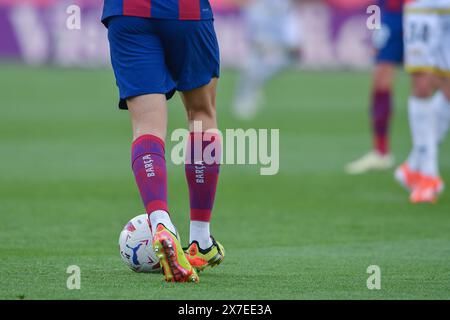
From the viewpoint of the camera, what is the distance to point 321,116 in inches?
690

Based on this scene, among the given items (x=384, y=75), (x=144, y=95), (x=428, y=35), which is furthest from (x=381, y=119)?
(x=144, y=95)

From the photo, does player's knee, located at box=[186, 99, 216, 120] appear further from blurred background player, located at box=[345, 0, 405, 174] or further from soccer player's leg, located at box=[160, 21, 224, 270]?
blurred background player, located at box=[345, 0, 405, 174]

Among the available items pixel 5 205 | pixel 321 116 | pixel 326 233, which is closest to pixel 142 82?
pixel 326 233

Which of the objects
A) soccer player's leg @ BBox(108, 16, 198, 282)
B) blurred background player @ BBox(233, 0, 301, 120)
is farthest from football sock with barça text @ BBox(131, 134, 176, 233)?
blurred background player @ BBox(233, 0, 301, 120)

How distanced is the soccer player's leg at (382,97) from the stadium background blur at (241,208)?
0.27m

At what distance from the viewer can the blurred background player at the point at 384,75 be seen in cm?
1104

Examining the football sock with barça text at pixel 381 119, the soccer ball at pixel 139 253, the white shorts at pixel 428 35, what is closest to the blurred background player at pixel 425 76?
the white shorts at pixel 428 35

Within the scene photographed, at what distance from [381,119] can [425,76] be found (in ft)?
7.36

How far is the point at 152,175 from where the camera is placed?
209 inches

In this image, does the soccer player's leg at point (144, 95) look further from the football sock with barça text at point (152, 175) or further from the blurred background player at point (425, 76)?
the blurred background player at point (425, 76)

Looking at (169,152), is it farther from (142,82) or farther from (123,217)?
(142,82)

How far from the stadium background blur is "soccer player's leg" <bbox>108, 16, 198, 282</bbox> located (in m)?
0.47

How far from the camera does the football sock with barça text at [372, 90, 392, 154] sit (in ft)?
37.2

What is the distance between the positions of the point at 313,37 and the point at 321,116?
9093 millimetres
